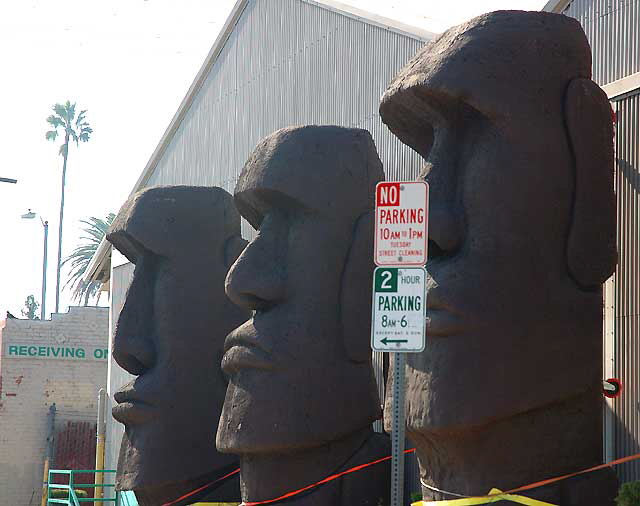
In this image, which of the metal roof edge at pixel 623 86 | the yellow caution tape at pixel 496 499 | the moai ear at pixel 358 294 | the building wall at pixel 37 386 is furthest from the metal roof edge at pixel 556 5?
the building wall at pixel 37 386

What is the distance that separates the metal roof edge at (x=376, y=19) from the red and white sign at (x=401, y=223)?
4.78m

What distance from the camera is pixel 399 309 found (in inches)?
239

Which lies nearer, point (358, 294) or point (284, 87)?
point (358, 294)

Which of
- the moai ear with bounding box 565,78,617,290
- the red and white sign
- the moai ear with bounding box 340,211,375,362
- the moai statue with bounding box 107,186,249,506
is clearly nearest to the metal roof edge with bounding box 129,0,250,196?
the moai statue with bounding box 107,186,249,506

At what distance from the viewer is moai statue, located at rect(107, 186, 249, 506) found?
36.8 ft

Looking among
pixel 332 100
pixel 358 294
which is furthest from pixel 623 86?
pixel 332 100

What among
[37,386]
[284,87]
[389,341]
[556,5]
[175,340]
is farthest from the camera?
[37,386]

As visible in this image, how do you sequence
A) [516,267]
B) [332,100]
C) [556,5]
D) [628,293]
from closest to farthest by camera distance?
[516,267]
[628,293]
[556,5]
[332,100]

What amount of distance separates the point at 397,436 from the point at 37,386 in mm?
22435

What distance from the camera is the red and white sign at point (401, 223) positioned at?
606 centimetres

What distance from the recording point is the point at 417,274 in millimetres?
6055

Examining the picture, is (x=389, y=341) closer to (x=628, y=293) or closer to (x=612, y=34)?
(x=628, y=293)

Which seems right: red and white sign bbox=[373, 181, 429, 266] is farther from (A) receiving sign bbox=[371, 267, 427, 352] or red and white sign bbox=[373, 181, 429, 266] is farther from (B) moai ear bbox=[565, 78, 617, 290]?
(B) moai ear bbox=[565, 78, 617, 290]

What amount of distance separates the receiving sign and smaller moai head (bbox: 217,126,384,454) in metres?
3.25
